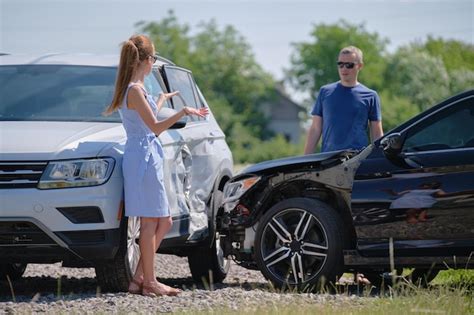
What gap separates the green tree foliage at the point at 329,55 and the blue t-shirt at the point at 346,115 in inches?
4742

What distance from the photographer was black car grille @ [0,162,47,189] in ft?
28.2

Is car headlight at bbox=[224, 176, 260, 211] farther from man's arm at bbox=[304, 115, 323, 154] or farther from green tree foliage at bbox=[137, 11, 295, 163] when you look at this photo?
green tree foliage at bbox=[137, 11, 295, 163]

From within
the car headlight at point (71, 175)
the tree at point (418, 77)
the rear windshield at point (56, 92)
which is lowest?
the car headlight at point (71, 175)

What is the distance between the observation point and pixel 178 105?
1073cm

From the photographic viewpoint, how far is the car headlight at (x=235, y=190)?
10.0m

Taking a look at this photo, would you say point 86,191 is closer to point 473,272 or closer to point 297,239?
point 297,239

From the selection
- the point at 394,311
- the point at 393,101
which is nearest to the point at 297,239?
the point at 394,311

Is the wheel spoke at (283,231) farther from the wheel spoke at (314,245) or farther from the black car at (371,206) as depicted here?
the wheel spoke at (314,245)

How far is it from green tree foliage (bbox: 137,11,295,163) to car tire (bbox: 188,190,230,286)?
114023 millimetres

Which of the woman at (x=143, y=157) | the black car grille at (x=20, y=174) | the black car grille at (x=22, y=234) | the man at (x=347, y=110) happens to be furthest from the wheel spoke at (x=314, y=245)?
the black car grille at (x=20, y=174)

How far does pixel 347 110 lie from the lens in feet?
35.5

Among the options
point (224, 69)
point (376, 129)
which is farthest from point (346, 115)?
point (224, 69)

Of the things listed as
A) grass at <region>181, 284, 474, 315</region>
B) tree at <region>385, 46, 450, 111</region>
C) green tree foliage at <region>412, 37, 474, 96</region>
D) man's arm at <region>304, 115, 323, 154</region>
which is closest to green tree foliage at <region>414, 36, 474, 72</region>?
green tree foliage at <region>412, 37, 474, 96</region>

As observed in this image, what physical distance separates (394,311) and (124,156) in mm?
2736
